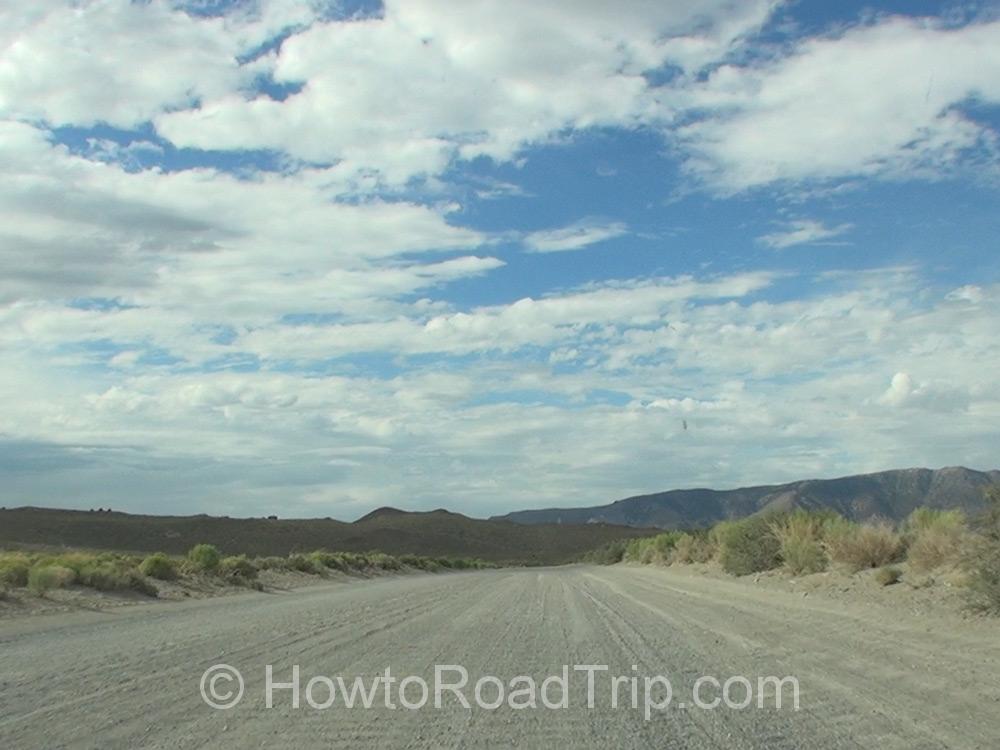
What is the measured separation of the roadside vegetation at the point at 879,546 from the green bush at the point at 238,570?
17.0 metres

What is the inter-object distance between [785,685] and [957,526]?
32.0 feet

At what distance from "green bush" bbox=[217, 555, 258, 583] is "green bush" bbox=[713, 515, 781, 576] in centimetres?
1689

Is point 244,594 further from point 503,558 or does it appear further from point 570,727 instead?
point 503,558

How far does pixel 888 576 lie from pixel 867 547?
256cm

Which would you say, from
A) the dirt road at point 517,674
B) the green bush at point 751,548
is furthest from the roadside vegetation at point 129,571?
the green bush at point 751,548

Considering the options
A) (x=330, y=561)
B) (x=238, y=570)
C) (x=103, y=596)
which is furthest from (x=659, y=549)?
(x=103, y=596)

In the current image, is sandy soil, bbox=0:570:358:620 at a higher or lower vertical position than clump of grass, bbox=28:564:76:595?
lower

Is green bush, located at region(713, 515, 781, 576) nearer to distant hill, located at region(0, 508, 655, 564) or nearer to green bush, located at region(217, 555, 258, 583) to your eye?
green bush, located at region(217, 555, 258, 583)

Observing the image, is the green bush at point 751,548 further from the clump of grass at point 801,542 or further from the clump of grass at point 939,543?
the clump of grass at point 939,543

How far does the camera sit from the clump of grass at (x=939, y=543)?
17125 mm

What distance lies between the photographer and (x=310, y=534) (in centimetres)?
12438

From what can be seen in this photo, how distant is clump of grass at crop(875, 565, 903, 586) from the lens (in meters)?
18.8

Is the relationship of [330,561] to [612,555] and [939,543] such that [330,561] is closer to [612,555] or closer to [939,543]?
[612,555]

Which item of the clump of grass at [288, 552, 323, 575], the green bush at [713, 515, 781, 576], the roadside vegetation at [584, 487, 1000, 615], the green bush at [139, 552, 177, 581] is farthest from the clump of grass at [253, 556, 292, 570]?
the green bush at [713, 515, 781, 576]
